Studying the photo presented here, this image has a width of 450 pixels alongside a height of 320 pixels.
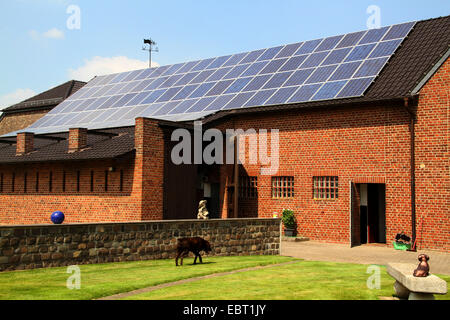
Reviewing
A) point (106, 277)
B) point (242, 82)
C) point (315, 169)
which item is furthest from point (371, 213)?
point (106, 277)

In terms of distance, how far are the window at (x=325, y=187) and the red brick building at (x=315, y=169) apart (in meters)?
0.04

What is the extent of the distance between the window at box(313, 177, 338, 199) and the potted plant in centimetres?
138

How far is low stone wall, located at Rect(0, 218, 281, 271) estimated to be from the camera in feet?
43.1

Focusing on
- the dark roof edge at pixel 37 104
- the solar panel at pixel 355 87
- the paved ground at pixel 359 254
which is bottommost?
the paved ground at pixel 359 254

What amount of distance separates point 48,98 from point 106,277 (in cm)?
4062

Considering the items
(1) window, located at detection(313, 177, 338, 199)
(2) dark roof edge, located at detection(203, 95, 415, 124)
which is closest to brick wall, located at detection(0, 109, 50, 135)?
(2) dark roof edge, located at detection(203, 95, 415, 124)

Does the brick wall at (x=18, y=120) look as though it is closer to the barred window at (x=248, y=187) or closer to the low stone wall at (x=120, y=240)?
the barred window at (x=248, y=187)

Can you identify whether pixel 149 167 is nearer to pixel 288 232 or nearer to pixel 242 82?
pixel 288 232

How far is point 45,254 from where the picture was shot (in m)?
13.6

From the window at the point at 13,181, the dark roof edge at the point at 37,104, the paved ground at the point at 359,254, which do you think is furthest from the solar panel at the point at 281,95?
the dark roof edge at the point at 37,104

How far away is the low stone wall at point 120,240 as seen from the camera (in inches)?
517

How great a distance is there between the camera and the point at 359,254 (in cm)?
1858

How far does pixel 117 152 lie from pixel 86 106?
1482 centimetres
